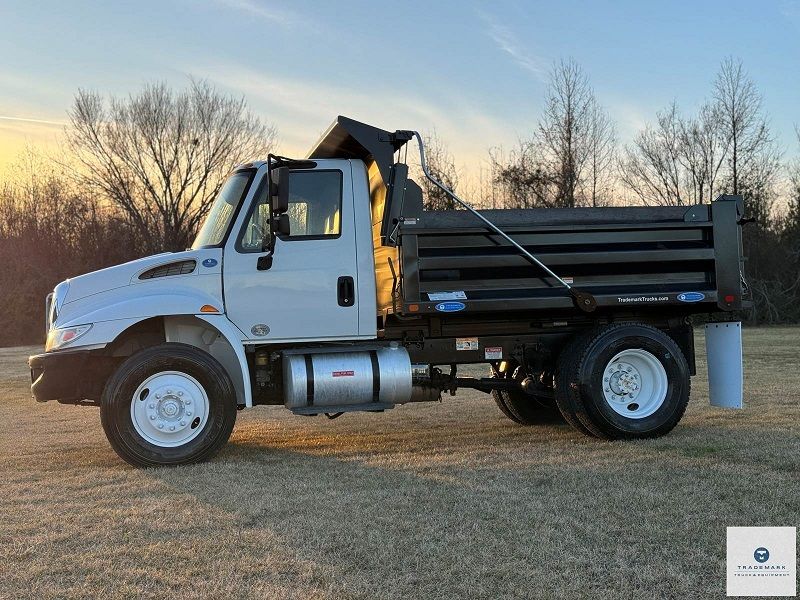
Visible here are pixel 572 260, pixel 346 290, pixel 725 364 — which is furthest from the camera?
pixel 725 364

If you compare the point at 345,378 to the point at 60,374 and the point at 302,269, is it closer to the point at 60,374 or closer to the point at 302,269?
the point at 302,269

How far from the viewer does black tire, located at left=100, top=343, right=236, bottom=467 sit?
23.3 feet

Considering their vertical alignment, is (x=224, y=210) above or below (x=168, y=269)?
above

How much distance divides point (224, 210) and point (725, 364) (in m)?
5.24

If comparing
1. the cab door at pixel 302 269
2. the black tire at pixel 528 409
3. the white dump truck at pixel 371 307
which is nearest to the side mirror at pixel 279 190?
the white dump truck at pixel 371 307

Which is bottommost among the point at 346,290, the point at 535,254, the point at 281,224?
the point at 346,290

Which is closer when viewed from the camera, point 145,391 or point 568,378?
point 145,391

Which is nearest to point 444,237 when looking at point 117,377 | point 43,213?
point 117,377

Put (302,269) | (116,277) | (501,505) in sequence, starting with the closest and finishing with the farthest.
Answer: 1. (501,505)
2. (116,277)
3. (302,269)

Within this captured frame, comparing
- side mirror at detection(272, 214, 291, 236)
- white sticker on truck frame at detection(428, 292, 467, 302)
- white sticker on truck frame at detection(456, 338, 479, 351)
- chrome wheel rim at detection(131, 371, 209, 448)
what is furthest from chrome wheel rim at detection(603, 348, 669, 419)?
chrome wheel rim at detection(131, 371, 209, 448)

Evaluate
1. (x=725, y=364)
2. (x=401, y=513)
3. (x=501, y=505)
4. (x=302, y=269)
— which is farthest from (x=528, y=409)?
(x=401, y=513)

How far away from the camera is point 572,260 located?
26.1 ft

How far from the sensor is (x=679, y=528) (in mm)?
4852

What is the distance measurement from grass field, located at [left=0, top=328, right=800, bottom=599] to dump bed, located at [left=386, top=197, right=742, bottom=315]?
1.41 meters
